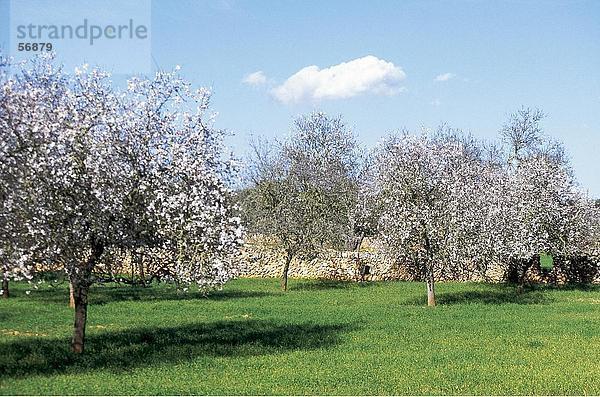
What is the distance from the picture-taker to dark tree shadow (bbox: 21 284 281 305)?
35.2 metres

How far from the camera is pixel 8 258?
52.6 ft

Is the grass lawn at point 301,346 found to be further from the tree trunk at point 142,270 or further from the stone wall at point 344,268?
the stone wall at point 344,268

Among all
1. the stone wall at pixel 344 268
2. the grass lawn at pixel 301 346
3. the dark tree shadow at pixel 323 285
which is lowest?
the grass lawn at pixel 301 346

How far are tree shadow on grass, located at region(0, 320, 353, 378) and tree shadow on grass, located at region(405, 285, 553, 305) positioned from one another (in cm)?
1195

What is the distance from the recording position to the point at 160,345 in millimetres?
20891

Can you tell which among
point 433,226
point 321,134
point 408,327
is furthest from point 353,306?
point 321,134

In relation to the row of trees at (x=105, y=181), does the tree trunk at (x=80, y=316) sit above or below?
below

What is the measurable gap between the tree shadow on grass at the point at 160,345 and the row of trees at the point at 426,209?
8681mm

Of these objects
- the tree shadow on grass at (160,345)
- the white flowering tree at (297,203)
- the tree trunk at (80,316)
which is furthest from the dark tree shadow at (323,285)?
the tree trunk at (80,316)

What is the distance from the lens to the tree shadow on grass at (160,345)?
17.5 meters

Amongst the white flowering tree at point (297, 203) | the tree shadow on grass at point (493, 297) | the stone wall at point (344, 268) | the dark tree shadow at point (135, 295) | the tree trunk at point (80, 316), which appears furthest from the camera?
the stone wall at point (344, 268)

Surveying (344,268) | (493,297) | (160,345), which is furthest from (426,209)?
(344,268)

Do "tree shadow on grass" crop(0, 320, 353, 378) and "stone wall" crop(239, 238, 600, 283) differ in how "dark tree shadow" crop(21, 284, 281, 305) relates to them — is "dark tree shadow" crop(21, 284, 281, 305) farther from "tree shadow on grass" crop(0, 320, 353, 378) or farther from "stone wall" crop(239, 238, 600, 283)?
"tree shadow on grass" crop(0, 320, 353, 378)

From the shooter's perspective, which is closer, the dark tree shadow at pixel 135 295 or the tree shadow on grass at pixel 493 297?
the dark tree shadow at pixel 135 295
